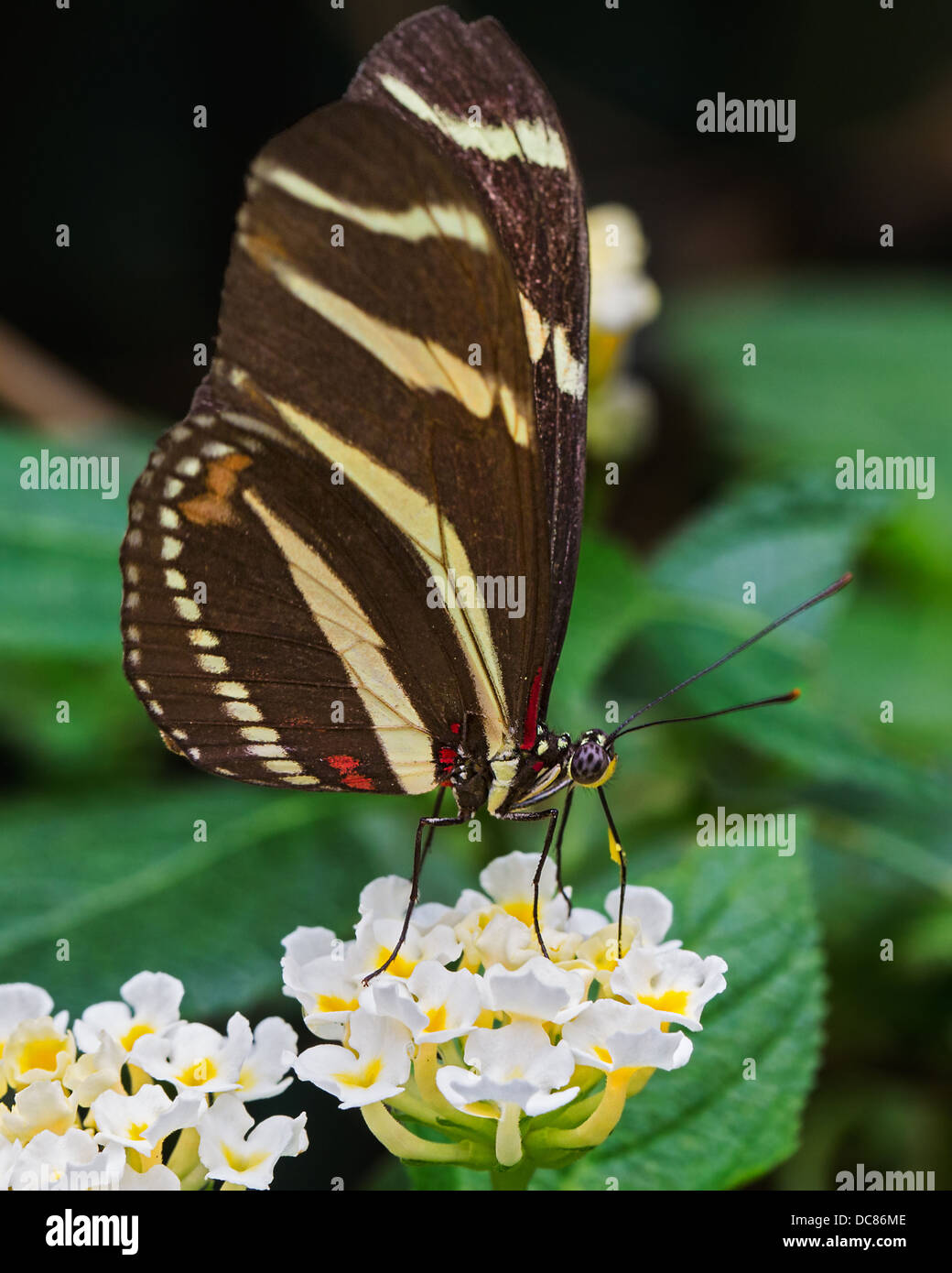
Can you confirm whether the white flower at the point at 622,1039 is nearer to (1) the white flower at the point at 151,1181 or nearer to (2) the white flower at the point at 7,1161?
(1) the white flower at the point at 151,1181

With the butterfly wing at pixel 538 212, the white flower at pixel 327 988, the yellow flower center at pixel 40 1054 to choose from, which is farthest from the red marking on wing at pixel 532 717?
the yellow flower center at pixel 40 1054

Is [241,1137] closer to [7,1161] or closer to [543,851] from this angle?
[7,1161]

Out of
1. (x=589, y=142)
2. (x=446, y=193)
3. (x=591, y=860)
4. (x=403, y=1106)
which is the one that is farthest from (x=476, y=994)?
(x=589, y=142)

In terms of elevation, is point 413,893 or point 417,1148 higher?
point 413,893

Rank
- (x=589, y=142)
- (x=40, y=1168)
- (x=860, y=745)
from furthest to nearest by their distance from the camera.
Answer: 1. (x=589, y=142)
2. (x=860, y=745)
3. (x=40, y=1168)

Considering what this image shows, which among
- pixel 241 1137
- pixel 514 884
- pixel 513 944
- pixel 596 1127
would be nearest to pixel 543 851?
pixel 514 884
